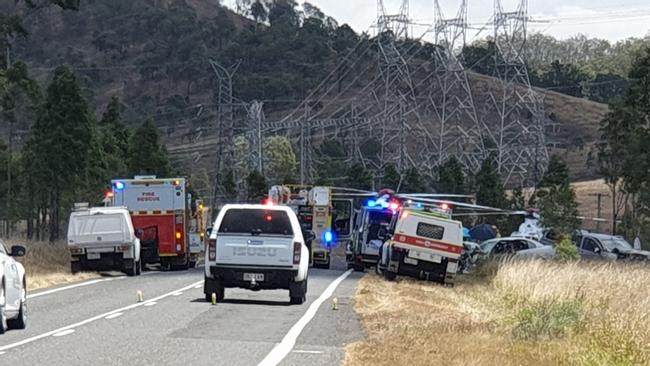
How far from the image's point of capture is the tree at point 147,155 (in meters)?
67.8

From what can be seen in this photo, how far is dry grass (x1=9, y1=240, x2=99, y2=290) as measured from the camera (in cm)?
3189

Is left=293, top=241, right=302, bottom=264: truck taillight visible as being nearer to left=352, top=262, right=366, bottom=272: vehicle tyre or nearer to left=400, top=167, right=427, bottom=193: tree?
left=352, top=262, right=366, bottom=272: vehicle tyre

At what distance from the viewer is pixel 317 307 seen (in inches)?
914

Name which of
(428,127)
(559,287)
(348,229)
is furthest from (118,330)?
(428,127)

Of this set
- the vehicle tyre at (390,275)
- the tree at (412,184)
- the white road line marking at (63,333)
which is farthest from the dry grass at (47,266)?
the tree at (412,184)

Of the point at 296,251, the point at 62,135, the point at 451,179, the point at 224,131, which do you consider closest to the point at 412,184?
the point at 451,179

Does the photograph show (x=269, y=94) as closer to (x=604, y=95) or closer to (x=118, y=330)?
(x=604, y=95)

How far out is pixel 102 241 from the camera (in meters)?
36.4

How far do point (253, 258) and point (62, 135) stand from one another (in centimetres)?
3254

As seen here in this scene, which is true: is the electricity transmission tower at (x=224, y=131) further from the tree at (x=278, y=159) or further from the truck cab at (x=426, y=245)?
Answer: the truck cab at (x=426, y=245)

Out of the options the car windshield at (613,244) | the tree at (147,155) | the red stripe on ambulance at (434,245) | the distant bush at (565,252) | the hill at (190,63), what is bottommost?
the car windshield at (613,244)

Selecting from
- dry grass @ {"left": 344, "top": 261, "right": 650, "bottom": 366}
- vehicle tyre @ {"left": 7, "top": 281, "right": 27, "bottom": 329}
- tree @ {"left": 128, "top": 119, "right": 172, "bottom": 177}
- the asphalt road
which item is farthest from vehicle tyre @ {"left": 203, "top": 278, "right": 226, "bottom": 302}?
tree @ {"left": 128, "top": 119, "right": 172, "bottom": 177}

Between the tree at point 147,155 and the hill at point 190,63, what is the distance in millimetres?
50276

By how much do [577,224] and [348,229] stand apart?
1400 cm
